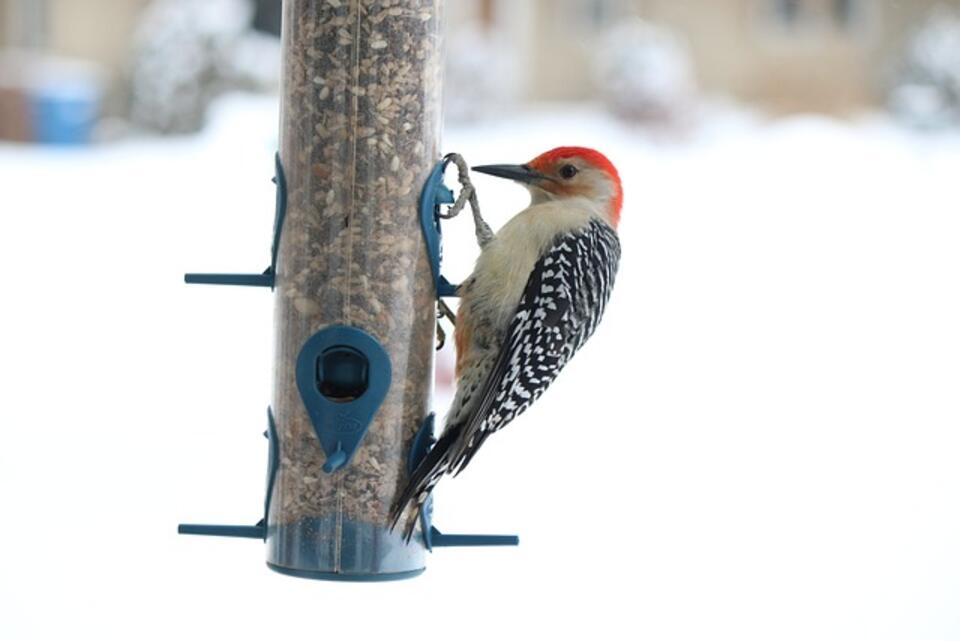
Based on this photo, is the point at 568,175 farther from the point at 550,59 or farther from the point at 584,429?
the point at 550,59

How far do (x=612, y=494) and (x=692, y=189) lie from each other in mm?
11880

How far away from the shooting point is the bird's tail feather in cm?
423

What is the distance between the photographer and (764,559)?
24.2 ft

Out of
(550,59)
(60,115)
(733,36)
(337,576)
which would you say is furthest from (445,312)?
(733,36)

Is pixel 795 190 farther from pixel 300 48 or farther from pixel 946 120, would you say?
pixel 300 48

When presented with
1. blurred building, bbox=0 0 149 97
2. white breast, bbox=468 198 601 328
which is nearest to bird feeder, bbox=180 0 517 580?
white breast, bbox=468 198 601 328

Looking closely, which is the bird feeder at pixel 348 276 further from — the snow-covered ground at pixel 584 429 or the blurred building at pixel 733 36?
the blurred building at pixel 733 36

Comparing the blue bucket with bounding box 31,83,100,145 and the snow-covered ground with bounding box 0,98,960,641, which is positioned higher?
Result: the blue bucket with bounding box 31,83,100,145

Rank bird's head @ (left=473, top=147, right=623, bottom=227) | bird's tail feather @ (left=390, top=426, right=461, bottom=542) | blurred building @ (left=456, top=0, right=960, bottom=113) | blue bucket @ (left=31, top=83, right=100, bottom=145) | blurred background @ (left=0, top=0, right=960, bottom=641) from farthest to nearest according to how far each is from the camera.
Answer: blurred building @ (left=456, top=0, right=960, bottom=113)
blue bucket @ (left=31, top=83, right=100, bottom=145)
blurred background @ (left=0, top=0, right=960, bottom=641)
bird's head @ (left=473, top=147, right=623, bottom=227)
bird's tail feather @ (left=390, top=426, right=461, bottom=542)

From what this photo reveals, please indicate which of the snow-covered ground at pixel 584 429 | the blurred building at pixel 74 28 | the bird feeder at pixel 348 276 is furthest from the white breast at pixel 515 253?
the blurred building at pixel 74 28

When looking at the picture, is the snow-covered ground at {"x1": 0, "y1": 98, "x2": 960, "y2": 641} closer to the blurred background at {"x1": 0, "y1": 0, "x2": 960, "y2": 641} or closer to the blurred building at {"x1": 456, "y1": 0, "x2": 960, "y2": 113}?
the blurred background at {"x1": 0, "y1": 0, "x2": 960, "y2": 641}

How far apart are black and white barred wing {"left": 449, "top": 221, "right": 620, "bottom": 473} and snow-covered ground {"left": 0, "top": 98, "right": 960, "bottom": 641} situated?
1979mm

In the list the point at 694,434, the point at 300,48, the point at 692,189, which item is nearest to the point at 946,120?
the point at 692,189

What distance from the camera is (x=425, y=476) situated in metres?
4.22
